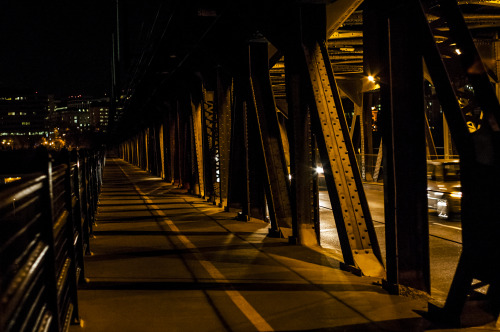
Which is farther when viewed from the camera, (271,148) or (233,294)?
(271,148)

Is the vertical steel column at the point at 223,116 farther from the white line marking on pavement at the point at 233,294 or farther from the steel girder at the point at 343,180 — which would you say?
the steel girder at the point at 343,180

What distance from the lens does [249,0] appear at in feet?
32.3

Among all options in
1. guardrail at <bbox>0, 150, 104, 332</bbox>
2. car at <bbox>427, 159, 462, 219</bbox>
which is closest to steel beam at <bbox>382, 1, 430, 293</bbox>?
guardrail at <bbox>0, 150, 104, 332</bbox>

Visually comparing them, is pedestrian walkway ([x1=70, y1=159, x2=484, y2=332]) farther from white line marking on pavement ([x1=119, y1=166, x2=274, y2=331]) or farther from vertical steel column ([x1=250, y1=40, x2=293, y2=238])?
vertical steel column ([x1=250, y1=40, x2=293, y2=238])

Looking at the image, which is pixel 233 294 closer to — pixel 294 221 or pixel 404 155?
pixel 404 155

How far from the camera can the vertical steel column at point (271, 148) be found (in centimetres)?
1074

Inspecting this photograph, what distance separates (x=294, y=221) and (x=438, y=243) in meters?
3.32

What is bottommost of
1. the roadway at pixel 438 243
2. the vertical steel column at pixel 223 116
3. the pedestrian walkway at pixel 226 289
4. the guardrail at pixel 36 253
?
the roadway at pixel 438 243

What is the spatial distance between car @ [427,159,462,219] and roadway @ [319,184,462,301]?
0.27 meters

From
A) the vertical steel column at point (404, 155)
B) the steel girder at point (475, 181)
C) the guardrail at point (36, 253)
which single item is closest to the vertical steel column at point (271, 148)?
the vertical steel column at point (404, 155)

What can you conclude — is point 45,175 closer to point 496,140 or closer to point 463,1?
point 496,140

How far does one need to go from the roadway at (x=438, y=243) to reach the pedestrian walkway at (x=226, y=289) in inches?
39.7

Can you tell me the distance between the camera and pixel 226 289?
6.47 meters

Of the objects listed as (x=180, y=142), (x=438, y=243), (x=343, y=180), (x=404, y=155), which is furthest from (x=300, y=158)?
(x=180, y=142)
